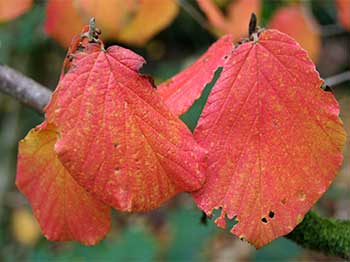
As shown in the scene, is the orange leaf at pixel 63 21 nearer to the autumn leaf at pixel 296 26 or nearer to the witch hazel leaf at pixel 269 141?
the autumn leaf at pixel 296 26

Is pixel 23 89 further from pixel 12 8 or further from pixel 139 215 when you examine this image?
pixel 139 215

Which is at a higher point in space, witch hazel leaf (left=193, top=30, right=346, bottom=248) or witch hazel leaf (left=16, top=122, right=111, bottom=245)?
witch hazel leaf (left=193, top=30, right=346, bottom=248)

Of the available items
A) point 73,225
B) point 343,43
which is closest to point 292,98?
point 73,225

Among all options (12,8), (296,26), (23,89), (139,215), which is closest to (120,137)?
(23,89)

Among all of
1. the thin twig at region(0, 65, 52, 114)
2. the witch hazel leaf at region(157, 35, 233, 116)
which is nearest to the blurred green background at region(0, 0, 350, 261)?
the thin twig at region(0, 65, 52, 114)

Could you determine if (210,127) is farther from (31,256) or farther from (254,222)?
(31,256)

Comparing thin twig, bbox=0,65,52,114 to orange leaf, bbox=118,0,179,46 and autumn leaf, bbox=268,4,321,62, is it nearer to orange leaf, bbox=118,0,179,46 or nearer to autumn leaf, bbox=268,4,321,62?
orange leaf, bbox=118,0,179,46
